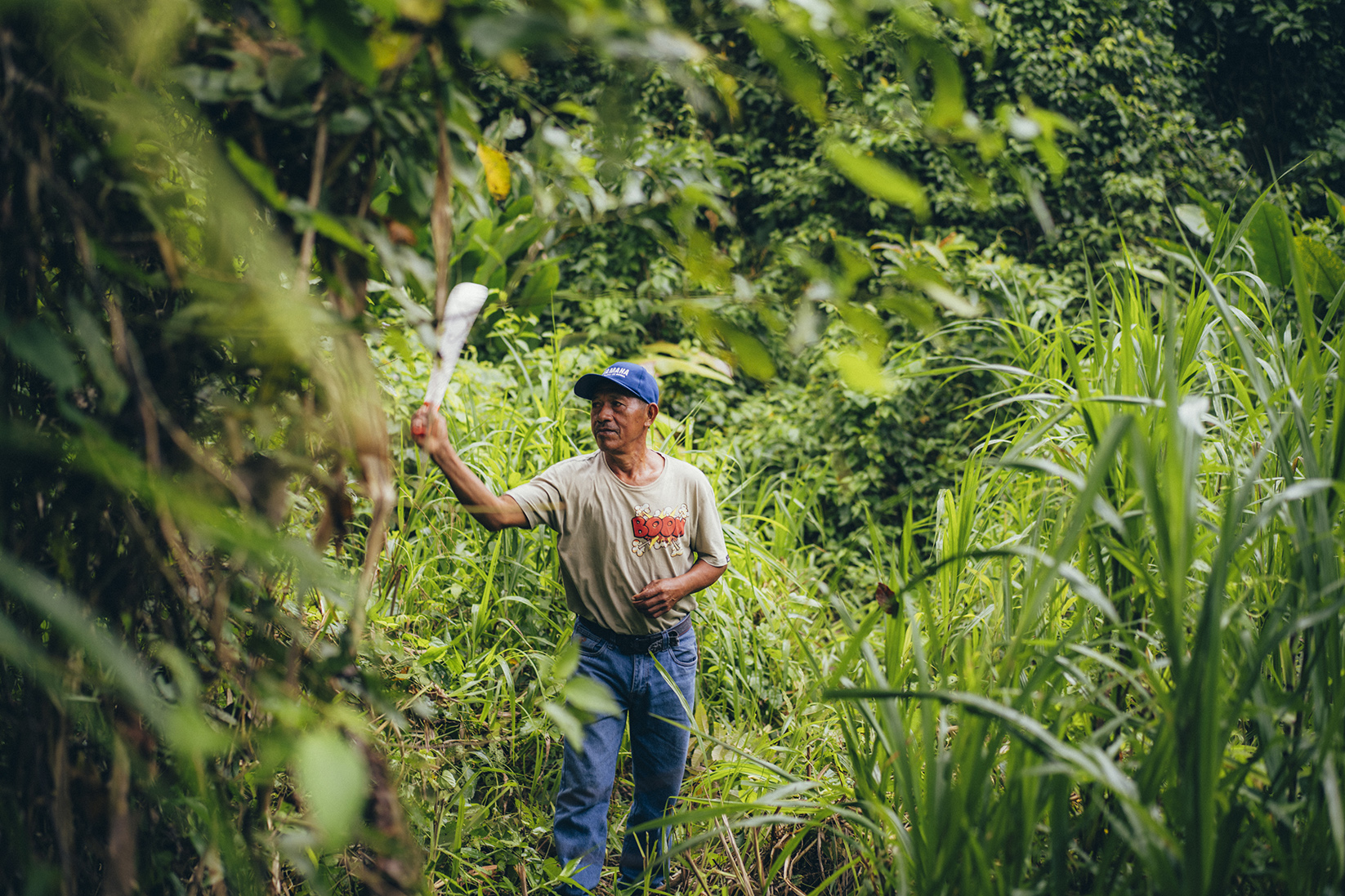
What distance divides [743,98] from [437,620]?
6.11 metres

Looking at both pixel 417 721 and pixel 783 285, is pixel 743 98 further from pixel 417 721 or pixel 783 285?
pixel 417 721

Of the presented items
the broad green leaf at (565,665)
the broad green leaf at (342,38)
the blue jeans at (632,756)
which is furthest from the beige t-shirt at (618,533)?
the broad green leaf at (342,38)

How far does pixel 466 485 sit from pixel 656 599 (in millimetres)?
632

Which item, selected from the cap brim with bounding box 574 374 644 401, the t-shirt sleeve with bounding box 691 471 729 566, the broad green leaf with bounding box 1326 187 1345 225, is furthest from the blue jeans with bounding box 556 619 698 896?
the broad green leaf with bounding box 1326 187 1345 225

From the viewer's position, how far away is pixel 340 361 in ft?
2.45

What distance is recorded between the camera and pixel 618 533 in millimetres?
2260

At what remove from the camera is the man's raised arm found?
167cm

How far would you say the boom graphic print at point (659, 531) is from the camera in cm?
227

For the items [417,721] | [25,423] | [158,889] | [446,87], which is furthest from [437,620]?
[446,87]

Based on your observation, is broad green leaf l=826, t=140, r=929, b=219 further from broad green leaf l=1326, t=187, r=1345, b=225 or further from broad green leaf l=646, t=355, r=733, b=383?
broad green leaf l=646, t=355, r=733, b=383

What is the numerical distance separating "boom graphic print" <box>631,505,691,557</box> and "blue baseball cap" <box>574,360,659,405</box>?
336 mm

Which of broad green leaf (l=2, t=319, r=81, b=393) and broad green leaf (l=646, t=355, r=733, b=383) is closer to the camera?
broad green leaf (l=2, t=319, r=81, b=393)

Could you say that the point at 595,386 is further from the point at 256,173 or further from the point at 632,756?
the point at 256,173

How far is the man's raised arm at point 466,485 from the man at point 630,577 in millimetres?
12
